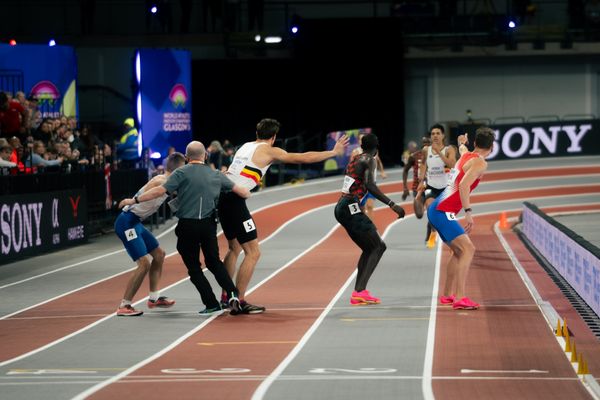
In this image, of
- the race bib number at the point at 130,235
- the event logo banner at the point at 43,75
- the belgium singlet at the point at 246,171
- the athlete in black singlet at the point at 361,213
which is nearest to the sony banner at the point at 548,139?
the event logo banner at the point at 43,75

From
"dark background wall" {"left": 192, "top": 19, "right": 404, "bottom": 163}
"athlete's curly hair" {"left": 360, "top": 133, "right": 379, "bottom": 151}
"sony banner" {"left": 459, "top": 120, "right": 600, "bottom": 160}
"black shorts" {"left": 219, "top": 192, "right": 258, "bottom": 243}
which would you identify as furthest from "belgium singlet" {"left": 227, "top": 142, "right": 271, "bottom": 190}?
"sony banner" {"left": 459, "top": 120, "right": 600, "bottom": 160}

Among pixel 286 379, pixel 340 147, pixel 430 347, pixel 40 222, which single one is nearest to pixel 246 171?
pixel 340 147

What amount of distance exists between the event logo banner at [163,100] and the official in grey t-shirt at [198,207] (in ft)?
52.3

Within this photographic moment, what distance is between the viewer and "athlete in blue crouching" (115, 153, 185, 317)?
14.2 meters

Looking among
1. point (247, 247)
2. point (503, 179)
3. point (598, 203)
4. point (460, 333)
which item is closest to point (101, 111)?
point (503, 179)

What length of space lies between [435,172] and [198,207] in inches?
315

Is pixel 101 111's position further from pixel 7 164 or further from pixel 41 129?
pixel 7 164

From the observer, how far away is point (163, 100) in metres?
30.1

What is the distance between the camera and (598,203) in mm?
35781

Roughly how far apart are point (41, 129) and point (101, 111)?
1415 cm

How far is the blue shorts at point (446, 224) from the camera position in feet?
46.6

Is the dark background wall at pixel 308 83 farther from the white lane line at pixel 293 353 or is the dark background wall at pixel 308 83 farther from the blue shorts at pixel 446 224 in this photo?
the blue shorts at pixel 446 224

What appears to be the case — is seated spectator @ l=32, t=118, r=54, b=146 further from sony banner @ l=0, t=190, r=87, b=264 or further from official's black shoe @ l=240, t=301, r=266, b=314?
official's black shoe @ l=240, t=301, r=266, b=314

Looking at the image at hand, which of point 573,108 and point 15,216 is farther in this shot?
point 573,108
